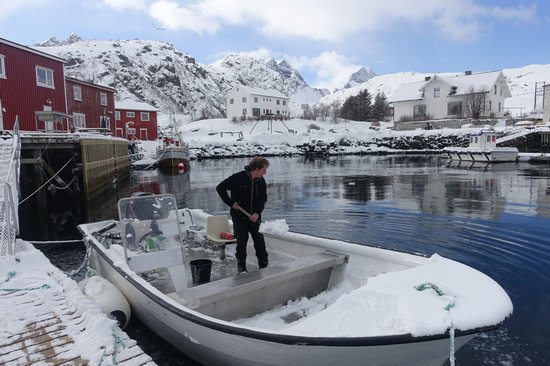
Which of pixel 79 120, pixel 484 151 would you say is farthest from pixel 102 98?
pixel 484 151

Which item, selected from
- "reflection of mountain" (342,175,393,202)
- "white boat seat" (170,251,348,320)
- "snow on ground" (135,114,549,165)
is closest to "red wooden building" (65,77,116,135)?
"snow on ground" (135,114,549,165)

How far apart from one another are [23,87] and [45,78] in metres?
2.34

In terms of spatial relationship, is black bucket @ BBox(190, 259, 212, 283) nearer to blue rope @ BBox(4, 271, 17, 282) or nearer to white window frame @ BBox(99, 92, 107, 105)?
blue rope @ BBox(4, 271, 17, 282)

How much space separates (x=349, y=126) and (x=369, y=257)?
2614 inches

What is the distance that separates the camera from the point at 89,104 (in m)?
39.3

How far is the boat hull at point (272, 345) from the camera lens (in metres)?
3.30

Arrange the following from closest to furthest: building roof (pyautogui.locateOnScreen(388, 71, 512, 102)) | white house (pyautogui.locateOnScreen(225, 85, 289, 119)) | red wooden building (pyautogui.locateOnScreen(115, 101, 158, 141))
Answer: red wooden building (pyautogui.locateOnScreen(115, 101, 158, 141))
building roof (pyautogui.locateOnScreen(388, 71, 512, 102))
white house (pyautogui.locateOnScreen(225, 85, 289, 119))

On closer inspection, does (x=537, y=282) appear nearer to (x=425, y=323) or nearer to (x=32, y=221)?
(x=425, y=323)

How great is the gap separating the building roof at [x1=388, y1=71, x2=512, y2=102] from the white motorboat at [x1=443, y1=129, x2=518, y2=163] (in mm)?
22618

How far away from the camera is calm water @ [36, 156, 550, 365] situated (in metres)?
5.28

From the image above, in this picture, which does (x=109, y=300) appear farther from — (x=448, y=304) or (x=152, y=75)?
(x=152, y=75)

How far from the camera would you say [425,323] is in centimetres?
333

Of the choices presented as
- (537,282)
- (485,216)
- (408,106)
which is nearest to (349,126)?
(408,106)

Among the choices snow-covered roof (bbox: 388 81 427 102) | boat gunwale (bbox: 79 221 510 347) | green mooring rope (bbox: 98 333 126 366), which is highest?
snow-covered roof (bbox: 388 81 427 102)
